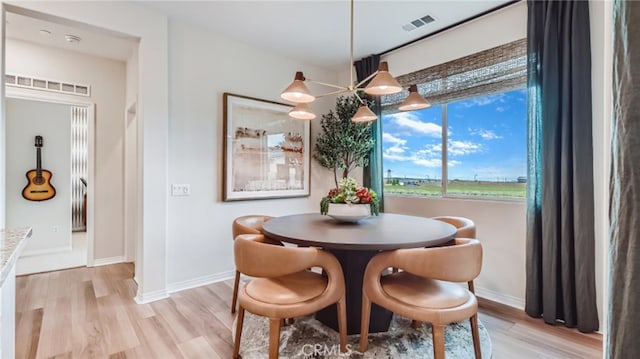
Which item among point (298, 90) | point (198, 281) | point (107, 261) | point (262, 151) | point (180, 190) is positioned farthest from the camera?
point (107, 261)

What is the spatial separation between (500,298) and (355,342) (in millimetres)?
1679

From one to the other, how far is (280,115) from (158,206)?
182cm

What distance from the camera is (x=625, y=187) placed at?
1.53 feet

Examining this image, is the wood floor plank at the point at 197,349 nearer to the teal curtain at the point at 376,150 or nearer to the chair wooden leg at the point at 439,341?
the chair wooden leg at the point at 439,341

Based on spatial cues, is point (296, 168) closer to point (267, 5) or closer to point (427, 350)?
point (267, 5)

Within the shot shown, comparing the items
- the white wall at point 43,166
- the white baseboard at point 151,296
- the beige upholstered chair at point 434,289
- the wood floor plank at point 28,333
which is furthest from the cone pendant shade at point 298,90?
the white wall at point 43,166

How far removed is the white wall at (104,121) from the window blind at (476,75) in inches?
152

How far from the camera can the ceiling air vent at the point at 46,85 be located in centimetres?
339

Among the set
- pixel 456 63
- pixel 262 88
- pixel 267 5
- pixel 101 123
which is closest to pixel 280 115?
pixel 262 88

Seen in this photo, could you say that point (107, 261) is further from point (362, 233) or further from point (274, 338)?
point (362, 233)

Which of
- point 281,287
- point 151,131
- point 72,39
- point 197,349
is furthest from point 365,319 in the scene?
point 72,39

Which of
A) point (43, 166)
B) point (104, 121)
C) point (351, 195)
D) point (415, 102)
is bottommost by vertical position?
point (351, 195)

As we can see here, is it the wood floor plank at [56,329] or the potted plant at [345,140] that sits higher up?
the potted plant at [345,140]

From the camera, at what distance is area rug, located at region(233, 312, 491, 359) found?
74.7 inches
